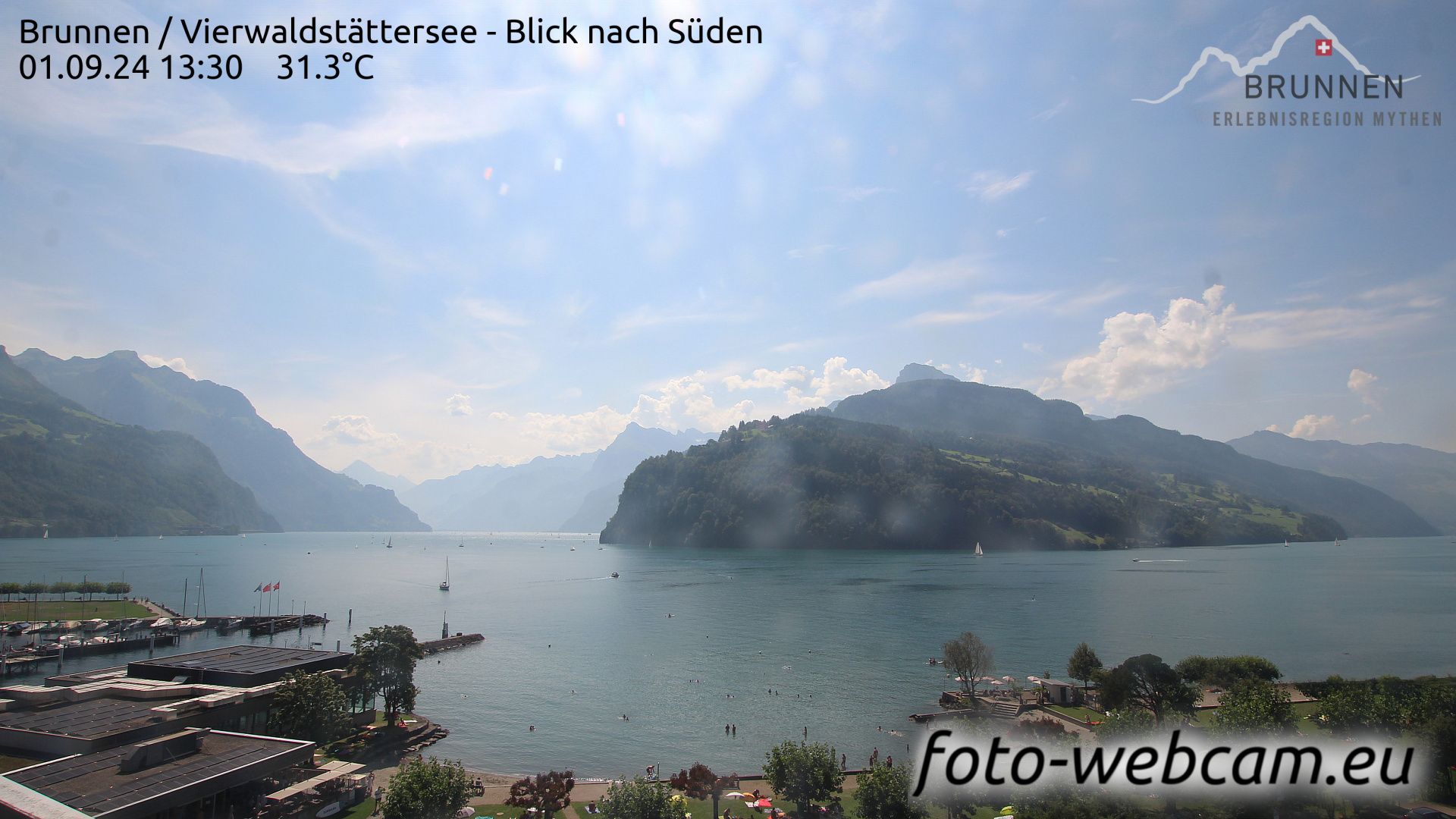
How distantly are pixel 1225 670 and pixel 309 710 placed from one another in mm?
64386

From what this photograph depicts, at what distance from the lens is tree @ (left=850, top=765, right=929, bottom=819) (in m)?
29.8

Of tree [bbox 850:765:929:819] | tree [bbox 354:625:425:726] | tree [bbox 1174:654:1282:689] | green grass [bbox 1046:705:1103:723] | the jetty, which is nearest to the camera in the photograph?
tree [bbox 850:765:929:819]

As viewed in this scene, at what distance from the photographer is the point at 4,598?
108 m

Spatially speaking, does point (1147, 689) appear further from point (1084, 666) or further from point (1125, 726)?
point (1125, 726)

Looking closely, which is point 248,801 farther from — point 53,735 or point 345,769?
point 53,735

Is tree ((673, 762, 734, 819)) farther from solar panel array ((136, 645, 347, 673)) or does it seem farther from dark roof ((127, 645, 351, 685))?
solar panel array ((136, 645, 347, 673))

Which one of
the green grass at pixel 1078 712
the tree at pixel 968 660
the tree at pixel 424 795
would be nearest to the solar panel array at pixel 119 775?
the tree at pixel 424 795

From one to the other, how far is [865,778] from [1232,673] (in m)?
39.7

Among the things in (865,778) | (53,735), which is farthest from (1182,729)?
(53,735)

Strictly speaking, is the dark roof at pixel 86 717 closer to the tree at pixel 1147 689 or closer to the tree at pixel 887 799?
the tree at pixel 887 799

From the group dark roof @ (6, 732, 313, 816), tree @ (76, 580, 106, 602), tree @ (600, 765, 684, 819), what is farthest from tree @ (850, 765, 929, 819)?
tree @ (76, 580, 106, 602)

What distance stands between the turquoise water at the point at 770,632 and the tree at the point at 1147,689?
1451 cm

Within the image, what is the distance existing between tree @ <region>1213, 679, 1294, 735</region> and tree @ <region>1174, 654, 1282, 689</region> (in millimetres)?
15658

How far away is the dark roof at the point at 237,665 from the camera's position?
4603 cm
